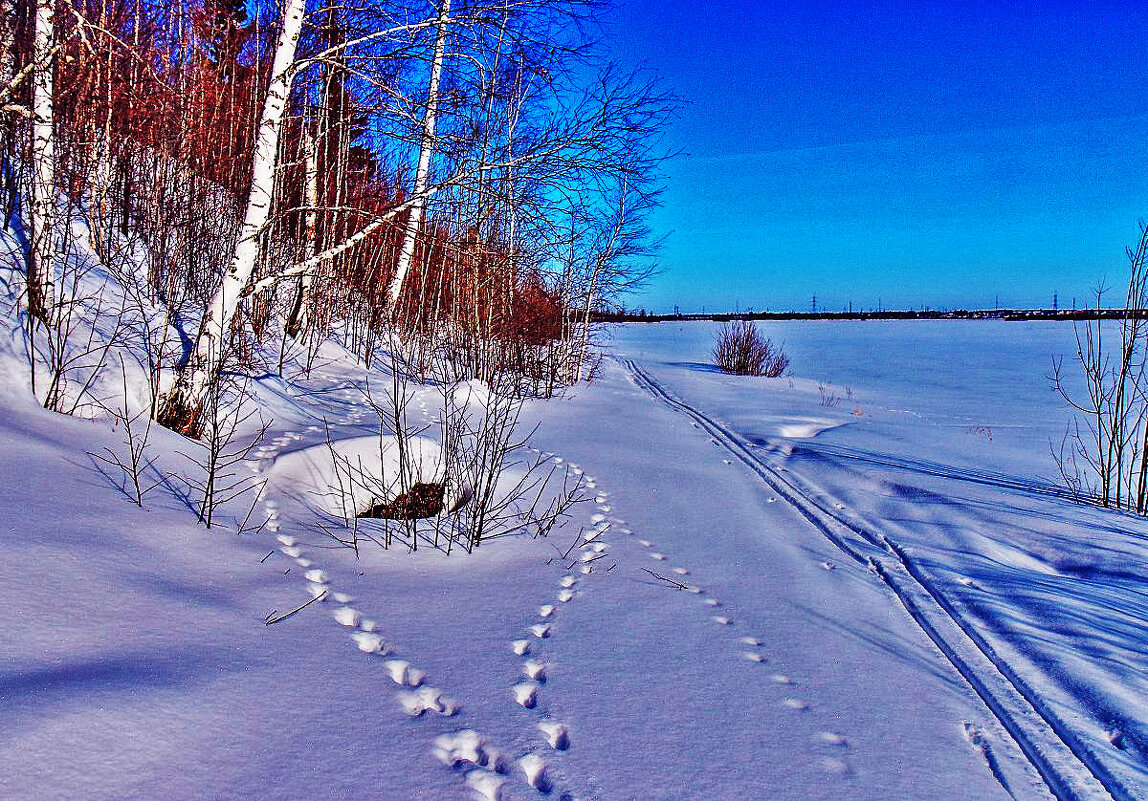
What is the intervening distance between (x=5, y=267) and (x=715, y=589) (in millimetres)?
4952

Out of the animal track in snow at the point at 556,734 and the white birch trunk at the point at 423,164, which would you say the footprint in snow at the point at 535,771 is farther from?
the white birch trunk at the point at 423,164

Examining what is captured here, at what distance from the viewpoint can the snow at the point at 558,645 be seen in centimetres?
164

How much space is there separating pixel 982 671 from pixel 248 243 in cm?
447

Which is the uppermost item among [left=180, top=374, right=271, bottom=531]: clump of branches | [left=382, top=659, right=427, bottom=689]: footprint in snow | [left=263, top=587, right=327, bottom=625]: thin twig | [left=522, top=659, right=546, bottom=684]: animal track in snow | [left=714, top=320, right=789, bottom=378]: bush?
[left=714, top=320, right=789, bottom=378]: bush

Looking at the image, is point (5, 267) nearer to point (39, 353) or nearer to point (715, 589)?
point (39, 353)

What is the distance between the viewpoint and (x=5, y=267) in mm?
4508

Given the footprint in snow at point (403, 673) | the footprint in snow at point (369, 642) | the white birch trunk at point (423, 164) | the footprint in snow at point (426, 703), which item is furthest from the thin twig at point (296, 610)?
the white birch trunk at point (423, 164)

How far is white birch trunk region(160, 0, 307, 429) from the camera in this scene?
4055 millimetres

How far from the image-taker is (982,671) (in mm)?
2422

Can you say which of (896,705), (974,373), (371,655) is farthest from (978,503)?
(974,373)

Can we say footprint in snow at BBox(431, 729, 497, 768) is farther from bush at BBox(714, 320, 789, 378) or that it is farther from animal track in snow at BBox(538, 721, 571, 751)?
bush at BBox(714, 320, 789, 378)

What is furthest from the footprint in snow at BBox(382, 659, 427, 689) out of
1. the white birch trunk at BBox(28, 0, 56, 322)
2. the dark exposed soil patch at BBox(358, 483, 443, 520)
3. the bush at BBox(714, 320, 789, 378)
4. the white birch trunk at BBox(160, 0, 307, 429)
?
the bush at BBox(714, 320, 789, 378)

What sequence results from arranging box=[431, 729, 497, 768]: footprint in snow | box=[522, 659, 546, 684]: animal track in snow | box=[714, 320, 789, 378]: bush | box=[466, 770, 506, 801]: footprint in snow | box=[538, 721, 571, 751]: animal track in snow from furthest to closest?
box=[714, 320, 789, 378]: bush
box=[522, 659, 546, 684]: animal track in snow
box=[538, 721, 571, 751]: animal track in snow
box=[431, 729, 497, 768]: footprint in snow
box=[466, 770, 506, 801]: footprint in snow

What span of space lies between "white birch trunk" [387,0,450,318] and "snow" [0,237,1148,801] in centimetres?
171
